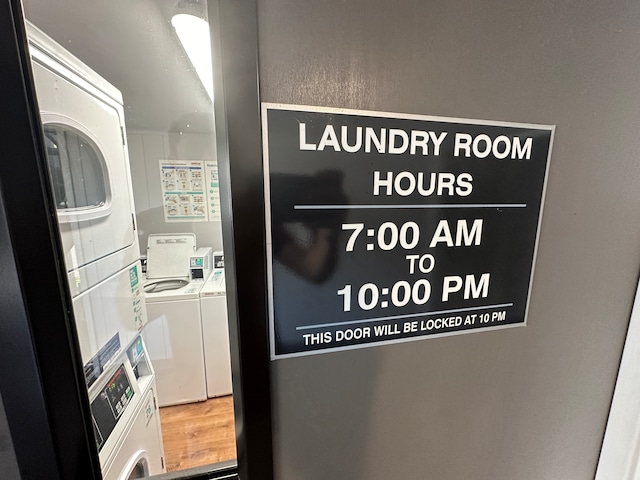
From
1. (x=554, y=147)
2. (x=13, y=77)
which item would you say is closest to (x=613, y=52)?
(x=554, y=147)

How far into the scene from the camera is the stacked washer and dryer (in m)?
0.84

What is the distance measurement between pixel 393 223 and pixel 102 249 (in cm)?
113

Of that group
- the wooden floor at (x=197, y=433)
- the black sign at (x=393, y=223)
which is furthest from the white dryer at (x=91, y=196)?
the wooden floor at (x=197, y=433)

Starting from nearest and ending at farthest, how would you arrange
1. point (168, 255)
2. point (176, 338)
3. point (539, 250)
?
point (539, 250) < point (176, 338) < point (168, 255)

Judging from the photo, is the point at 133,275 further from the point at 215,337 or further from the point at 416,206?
the point at 416,206

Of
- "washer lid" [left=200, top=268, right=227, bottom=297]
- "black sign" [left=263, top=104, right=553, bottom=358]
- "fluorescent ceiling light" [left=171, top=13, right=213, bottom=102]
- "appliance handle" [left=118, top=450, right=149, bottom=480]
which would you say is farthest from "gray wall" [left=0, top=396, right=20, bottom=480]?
"washer lid" [left=200, top=268, right=227, bottom=297]

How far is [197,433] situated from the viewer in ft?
7.30

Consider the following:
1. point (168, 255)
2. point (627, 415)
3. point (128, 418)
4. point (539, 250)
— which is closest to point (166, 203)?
point (168, 255)

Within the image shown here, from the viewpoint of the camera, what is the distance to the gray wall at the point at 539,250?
22.2 inches

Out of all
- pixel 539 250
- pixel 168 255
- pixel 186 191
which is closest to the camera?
pixel 539 250

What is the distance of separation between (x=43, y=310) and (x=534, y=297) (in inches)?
44.2

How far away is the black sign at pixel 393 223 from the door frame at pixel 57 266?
44 millimetres

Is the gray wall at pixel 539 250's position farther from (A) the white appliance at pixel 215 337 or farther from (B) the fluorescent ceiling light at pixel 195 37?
(A) the white appliance at pixel 215 337

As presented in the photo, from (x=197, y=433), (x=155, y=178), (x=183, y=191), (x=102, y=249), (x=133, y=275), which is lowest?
(x=197, y=433)
